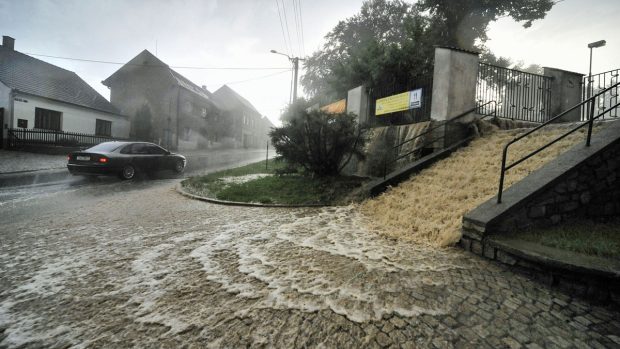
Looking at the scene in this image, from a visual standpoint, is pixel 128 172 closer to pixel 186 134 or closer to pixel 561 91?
pixel 561 91

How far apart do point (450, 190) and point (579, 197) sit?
75.5 inches

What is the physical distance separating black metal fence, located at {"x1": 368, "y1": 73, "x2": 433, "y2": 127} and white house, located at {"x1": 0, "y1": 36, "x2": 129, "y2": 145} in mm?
21994

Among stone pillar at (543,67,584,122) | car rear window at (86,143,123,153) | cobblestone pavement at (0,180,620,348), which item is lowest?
cobblestone pavement at (0,180,620,348)

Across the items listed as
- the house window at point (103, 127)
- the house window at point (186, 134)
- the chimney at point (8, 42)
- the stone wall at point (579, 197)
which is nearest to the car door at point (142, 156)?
the stone wall at point (579, 197)

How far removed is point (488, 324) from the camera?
2.21 meters

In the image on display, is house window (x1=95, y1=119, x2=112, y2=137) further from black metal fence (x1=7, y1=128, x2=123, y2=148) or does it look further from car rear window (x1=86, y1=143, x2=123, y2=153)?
car rear window (x1=86, y1=143, x2=123, y2=153)

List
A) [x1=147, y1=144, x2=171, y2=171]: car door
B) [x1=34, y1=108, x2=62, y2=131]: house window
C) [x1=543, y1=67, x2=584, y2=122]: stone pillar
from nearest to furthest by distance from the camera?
1. [x1=543, y1=67, x2=584, y2=122]: stone pillar
2. [x1=147, y1=144, x2=171, y2=171]: car door
3. [x1=34, y1=108, x2=62, y2=131]: house window

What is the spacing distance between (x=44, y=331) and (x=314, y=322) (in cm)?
207

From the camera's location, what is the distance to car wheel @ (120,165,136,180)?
32.4 feet

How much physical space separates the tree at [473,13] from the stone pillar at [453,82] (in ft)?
47.5

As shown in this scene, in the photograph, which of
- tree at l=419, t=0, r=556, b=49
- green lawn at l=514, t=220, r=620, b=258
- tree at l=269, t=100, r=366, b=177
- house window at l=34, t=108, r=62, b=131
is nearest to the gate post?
tree at l=269, t=100, r=366, b=177

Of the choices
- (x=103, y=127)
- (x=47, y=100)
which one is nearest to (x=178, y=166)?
(x=47, y=100)

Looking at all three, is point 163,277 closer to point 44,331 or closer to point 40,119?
point 44,331

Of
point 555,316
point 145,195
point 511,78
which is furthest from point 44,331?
point 511,78
